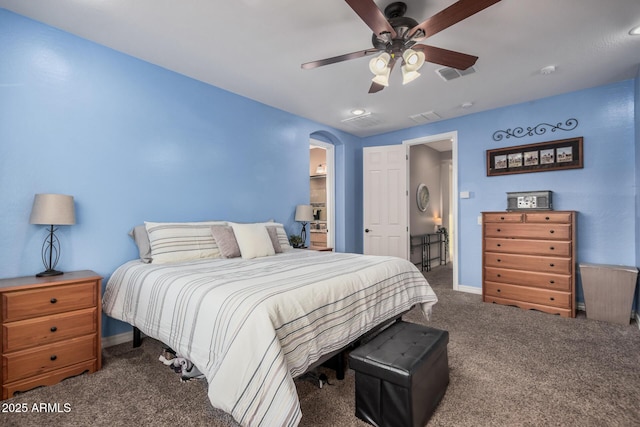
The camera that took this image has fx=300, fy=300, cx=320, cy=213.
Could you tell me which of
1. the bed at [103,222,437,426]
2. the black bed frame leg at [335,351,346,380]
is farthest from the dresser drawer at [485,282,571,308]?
the black bed frame leg at [335,351,346,380]

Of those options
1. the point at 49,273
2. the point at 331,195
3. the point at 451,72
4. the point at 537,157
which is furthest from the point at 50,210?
the point at 537,157

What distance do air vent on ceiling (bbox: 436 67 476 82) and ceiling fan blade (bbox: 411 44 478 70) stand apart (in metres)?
0.93

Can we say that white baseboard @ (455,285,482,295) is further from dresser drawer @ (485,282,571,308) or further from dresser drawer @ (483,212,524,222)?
dresser drawer @ (483,212,524,222)

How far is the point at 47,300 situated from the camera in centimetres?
198

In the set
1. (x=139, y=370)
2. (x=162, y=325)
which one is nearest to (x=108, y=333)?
(x=139, y=370)

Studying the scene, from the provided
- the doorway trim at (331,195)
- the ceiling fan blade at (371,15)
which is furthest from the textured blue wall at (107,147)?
the ceiling fan blade at (371,15)

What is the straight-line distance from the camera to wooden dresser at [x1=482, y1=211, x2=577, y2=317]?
3.31 meters

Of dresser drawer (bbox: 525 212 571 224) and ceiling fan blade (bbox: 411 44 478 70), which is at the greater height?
ceiling fan blade (bbox: 411 44 478 70)

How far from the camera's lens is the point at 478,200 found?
4371 mm

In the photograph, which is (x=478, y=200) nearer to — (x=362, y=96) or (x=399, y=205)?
(x=399, y=205)

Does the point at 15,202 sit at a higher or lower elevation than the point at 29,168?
lower

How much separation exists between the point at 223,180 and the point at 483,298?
3.60 meters

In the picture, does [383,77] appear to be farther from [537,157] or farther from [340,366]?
[537,157]

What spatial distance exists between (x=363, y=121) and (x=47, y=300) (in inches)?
166
